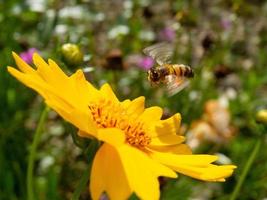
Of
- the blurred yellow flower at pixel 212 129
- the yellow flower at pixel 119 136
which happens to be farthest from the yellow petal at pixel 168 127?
the blurred yellow flower at pixel 212 129

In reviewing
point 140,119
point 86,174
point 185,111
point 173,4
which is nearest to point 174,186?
point 185,111

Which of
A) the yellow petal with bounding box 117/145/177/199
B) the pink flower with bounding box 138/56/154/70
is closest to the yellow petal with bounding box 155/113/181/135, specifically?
the yellow petal with bounding box 117/145/177/199

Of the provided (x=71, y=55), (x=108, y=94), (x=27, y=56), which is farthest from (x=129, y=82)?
(x=108, y=94)

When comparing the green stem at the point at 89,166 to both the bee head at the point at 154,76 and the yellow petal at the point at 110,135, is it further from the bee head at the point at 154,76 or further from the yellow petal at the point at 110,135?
the bee head at the point at 154,76

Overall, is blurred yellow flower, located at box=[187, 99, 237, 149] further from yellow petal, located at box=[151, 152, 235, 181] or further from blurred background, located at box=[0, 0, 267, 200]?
yellow petal, located at box=[151, 152, 235, 181]

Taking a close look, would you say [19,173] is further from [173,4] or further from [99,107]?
[173,4]

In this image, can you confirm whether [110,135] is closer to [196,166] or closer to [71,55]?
[196,166]
